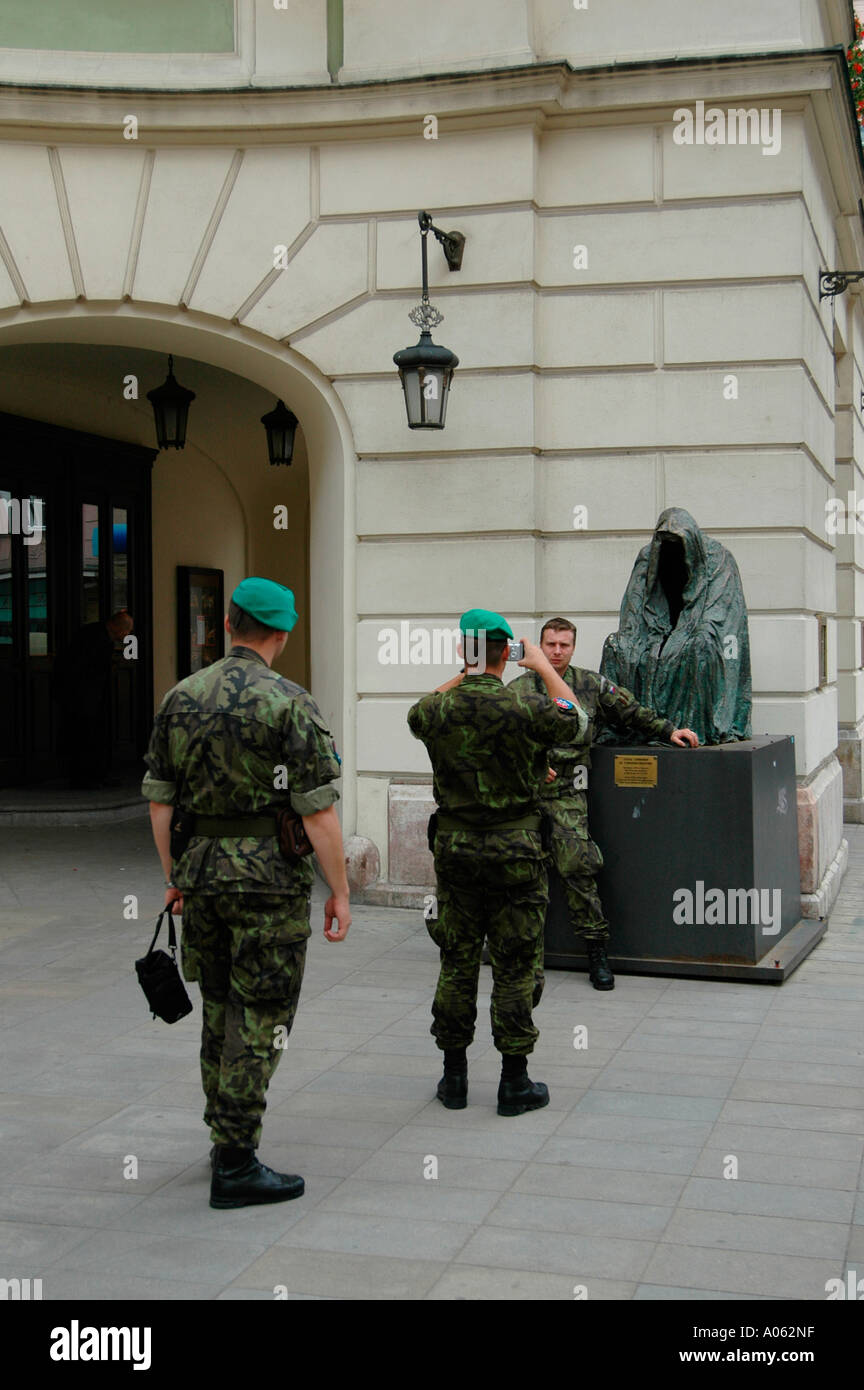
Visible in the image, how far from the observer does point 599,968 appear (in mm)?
7191

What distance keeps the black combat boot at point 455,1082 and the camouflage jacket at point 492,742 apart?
88cm

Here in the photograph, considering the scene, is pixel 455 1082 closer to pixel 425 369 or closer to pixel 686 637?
pixel 686 637

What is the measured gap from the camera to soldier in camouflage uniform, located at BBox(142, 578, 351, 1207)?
4332mm

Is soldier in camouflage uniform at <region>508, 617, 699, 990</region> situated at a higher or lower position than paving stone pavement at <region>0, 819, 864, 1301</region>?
higher

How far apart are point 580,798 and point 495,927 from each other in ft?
7.30

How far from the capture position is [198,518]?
53.4ft

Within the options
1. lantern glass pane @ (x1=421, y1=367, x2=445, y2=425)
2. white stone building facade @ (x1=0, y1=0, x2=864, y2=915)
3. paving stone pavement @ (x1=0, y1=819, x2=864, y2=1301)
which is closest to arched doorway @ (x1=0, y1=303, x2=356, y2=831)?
white stone building facade @ (x1=0, y1=0, x2=864, y2=915)

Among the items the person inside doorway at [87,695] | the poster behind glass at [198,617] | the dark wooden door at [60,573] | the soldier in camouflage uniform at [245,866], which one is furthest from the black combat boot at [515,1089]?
the poster behind glass at [198,617]

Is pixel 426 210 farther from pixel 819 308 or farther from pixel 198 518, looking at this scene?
pixel 198 518

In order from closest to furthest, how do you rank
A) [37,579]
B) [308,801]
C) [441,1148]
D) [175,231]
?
[308,801]
[441,1148]
[175,231]
[37,579]

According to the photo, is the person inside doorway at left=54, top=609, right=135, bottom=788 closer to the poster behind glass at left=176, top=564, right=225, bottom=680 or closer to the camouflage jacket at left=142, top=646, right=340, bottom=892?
the poster behind glass at left=176, top=564, right=225, bottom=680

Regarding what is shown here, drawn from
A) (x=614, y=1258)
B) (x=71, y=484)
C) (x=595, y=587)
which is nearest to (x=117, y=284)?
(x=595, y=587)

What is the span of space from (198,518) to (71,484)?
2.33m

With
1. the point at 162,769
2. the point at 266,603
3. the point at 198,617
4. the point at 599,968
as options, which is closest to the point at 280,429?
the point at 198,617
